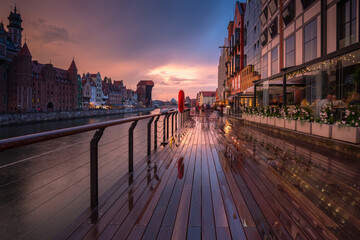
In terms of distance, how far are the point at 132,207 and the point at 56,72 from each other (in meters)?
73.8

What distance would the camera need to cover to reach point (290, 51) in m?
16.2

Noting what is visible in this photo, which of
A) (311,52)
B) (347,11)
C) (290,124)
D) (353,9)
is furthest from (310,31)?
(290,124)

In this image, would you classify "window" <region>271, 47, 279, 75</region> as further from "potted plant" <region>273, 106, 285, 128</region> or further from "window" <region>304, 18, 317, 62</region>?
"potted plant" <region>273, 106, 285, 128</region>

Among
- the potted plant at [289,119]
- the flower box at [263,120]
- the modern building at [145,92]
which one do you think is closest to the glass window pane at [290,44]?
the flower box at [263,120]

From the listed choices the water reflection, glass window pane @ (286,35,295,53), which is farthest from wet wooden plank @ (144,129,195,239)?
glass window pane @ (286,35,295,53)

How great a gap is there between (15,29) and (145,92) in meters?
115

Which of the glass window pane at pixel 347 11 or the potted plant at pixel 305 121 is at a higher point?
the glass window pane at pixel 347 11

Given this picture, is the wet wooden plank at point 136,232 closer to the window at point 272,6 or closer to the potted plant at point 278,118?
the potted plant at point 278,118

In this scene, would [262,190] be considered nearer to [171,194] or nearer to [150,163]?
[171,194]

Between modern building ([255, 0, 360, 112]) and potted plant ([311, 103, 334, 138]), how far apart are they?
0.62 meters

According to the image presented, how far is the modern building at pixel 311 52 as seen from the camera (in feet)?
23.4

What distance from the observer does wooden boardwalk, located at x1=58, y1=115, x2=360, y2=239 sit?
2.06 m

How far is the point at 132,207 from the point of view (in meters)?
2.57

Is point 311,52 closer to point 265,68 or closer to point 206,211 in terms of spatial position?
point 265,68
